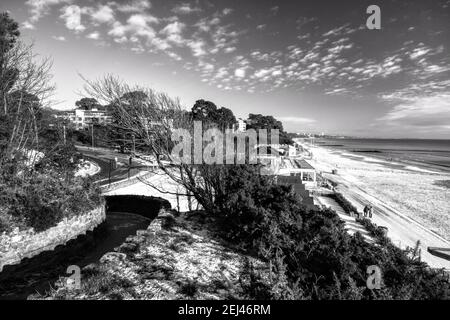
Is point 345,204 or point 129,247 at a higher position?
point 129,247

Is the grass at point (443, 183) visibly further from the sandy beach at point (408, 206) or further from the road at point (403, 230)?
the road at point (403, 230)

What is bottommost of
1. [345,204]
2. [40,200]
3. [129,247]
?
[345,204]

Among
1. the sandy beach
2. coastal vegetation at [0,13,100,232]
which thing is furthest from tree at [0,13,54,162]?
the sandy beach

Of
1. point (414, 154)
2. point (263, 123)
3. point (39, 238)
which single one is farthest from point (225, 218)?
point (414, 154)

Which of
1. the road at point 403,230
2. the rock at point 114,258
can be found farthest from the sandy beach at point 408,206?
the rock at point 114,258

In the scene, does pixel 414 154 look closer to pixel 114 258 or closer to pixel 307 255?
pixel 307 255

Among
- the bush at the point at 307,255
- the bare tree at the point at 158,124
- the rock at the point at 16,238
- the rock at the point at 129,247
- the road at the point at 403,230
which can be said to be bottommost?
the road at the point at 403,230

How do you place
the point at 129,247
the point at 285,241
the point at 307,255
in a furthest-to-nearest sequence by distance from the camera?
1. the point at 129,247
2. the point at 285,241
3. the point at 307,255

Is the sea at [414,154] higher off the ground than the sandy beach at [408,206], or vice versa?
the sea at [414,154]

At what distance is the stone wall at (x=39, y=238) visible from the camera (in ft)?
25.7

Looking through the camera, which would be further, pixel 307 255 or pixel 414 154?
pixel 414 154

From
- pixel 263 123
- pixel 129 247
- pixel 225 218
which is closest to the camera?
pixel 129 247

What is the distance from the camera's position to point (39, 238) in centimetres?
880
